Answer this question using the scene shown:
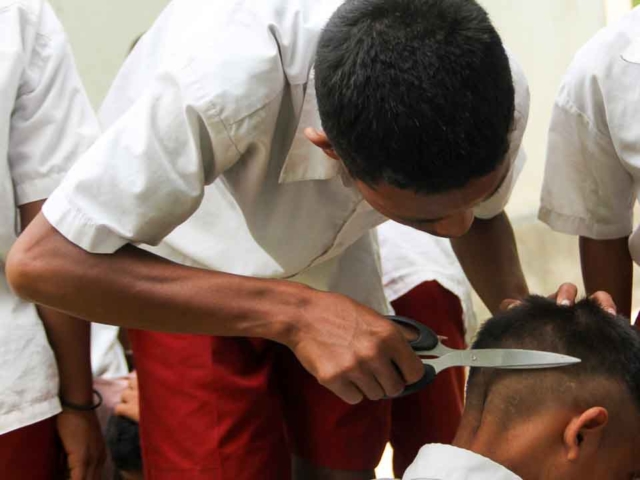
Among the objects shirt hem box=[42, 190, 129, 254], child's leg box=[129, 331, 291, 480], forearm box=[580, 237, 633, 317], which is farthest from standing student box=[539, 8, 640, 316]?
shirt hem box=[42, 190, 129, 254]

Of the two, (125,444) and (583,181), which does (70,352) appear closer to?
(125,444)

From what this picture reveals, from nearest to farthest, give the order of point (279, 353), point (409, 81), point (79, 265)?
point (409, 81) → point (79, 265) → point (279, 353)

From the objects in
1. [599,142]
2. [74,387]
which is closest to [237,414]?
[74,387]

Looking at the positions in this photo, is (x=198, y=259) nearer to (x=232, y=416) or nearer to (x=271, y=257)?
(x=271, y=257)

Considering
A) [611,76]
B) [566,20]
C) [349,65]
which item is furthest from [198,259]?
[566,20]

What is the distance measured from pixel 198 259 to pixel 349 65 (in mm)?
447

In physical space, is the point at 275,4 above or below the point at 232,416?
above

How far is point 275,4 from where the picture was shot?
1.02 m

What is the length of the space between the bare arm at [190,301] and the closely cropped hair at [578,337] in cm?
16

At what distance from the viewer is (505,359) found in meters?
0.98

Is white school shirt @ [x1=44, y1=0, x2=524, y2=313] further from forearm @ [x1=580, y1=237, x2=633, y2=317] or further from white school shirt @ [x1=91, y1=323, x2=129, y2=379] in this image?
white school shirt @ [x1=91, y1=323, x2=129, y2=379]

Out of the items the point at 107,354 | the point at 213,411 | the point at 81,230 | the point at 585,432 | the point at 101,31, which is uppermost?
the point at 81,230

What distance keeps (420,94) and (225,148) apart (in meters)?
0.25

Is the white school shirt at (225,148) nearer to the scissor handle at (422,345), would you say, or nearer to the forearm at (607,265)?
the scissor handle at (422,345)
